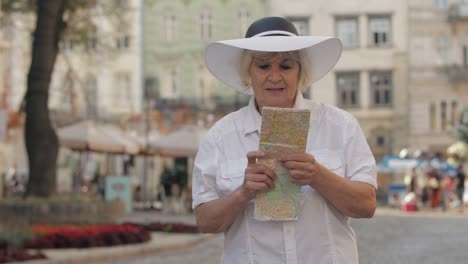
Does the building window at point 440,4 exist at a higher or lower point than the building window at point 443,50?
higher

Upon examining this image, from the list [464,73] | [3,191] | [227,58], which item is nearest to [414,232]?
[227,58]

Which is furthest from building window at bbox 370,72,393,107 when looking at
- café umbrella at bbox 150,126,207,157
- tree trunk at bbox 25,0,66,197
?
tree trunk at bbox 25,0,66,197

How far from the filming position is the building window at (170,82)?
204ft

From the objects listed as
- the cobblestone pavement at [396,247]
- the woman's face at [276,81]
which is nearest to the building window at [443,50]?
the cobblestone pavement at [396,247]

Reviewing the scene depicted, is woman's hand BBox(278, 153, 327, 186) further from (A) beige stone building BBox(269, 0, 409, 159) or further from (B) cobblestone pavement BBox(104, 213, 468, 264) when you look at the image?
(A) beige stone building BBox(269, 0, 409, 159)

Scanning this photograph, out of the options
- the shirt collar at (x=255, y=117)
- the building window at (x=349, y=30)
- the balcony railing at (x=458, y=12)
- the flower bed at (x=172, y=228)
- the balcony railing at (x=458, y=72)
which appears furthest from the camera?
the building window at (x=349, y=30)

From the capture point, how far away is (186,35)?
6281 cm

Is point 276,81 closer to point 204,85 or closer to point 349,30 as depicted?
point 204,85

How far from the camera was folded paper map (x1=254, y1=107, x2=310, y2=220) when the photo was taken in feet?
11.1

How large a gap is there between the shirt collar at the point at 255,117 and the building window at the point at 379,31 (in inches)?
2291

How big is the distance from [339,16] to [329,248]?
59061 mm

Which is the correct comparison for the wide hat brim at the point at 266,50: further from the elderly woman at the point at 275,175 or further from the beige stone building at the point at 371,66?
the beige stone building at the point at 371,66

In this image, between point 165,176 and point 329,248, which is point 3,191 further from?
point 329,248

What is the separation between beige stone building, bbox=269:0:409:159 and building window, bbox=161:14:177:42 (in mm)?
6077
